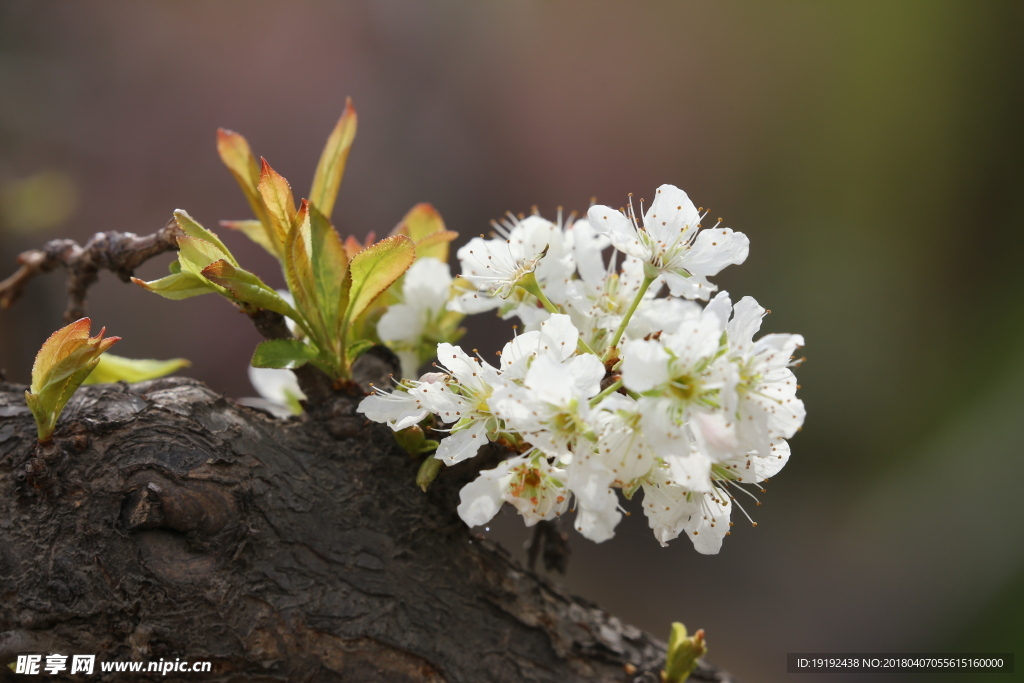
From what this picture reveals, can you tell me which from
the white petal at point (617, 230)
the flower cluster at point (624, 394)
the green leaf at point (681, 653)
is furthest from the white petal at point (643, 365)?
the green leaf at point (681, 653)

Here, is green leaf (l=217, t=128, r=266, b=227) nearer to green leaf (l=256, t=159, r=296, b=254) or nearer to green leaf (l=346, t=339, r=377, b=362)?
green leaf (l=256, t=159, r=296, b=254)

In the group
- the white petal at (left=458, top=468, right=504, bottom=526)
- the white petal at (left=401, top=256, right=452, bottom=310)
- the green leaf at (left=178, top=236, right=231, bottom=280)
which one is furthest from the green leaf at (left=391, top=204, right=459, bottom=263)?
the white petal at (left=458, top=468, right=504, bottom=526)

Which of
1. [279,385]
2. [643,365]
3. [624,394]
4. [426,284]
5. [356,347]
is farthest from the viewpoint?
[279,385]

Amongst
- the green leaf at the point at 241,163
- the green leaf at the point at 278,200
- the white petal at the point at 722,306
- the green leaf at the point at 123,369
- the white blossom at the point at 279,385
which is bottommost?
the white petal at the point at 722,306

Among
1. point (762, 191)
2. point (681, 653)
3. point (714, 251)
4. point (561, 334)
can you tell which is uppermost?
point (762, 191)

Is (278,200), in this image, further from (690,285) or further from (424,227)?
(690,285)

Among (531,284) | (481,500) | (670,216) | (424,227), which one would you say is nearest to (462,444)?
(481,500)

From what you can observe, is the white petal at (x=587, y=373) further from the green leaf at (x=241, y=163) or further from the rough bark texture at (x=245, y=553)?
the green leaf at (x=241, y=163)
